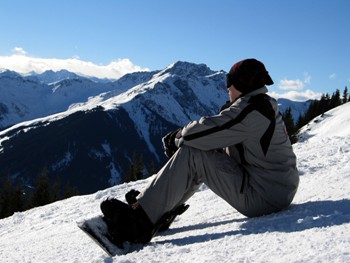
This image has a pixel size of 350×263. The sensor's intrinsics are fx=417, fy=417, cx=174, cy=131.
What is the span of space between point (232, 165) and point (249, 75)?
0.96m

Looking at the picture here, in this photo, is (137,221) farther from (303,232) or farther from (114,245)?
(303,232)

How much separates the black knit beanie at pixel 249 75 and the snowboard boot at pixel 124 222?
171 cm

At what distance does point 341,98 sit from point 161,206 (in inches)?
3718

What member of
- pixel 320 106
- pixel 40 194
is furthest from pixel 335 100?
pixel 40 194

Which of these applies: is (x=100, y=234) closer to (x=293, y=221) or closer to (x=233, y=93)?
(x=293, y=221)

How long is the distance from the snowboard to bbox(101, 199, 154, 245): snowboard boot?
5 cm

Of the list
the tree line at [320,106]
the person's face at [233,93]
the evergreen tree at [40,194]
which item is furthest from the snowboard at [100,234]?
the tree line at [320,106]

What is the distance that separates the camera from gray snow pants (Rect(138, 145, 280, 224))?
14.0ft

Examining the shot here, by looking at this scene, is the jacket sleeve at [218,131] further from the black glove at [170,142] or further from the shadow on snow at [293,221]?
the shadow on snow at [293,221]

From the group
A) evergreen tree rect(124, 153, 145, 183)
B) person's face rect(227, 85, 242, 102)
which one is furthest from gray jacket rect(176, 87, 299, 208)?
evergreen tree rect(124, 153, 145, 183)

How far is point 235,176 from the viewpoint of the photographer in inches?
171

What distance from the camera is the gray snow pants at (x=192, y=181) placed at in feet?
14.0

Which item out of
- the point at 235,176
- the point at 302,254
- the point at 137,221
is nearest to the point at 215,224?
the point at 235,176

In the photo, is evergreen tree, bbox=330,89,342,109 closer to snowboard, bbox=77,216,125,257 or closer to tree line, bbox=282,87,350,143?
tree line, bbox=282,87,350,143
